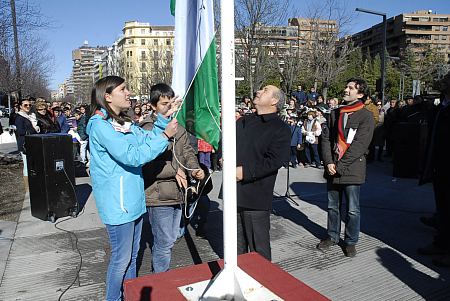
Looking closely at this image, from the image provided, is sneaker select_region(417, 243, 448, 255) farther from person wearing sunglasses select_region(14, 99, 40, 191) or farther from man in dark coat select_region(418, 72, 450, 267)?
person wearing sunglasses select_region(14, 99, 40, 191)

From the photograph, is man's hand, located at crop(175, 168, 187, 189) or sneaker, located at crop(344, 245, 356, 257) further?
sneaker, located at crop(344, 245, 356, 257)

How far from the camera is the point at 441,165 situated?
177 inches

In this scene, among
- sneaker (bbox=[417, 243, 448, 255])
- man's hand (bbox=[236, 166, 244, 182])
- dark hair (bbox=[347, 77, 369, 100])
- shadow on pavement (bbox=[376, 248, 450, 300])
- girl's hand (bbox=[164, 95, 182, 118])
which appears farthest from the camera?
sneaker (bbox=[417, 243, 448, 255])

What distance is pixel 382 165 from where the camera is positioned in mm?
11352

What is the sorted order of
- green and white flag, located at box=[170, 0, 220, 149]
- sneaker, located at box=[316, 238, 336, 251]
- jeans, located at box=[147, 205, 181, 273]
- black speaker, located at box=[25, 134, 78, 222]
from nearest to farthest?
green and white flag, located at box=[170, 0, 220, 149], jeans, located at box=[147, 205, 181, 273], sneaker, located at box=[316, 238, 336, 251], black speaker, located at box=[25, 134, 78, 222]

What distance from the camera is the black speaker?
19.7 ft

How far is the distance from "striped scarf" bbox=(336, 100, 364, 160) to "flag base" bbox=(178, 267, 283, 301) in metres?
2.90

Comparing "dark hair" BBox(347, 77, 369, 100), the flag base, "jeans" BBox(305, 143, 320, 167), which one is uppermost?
"dark hair" BBox(347, 77, 369, 100)

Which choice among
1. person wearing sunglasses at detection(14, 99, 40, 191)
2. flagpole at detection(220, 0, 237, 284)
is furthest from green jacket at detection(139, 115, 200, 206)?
person wearing sunglasses at detection(14, 99, 40, 191)

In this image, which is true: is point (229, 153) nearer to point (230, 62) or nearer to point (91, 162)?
point (230, 62)

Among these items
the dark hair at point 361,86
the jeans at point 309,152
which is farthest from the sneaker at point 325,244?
the jeans at point 309,152

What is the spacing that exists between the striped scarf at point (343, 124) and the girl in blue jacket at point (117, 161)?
2.57m

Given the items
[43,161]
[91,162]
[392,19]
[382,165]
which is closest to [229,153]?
[91,162]

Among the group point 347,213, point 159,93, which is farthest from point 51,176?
point 347,213
